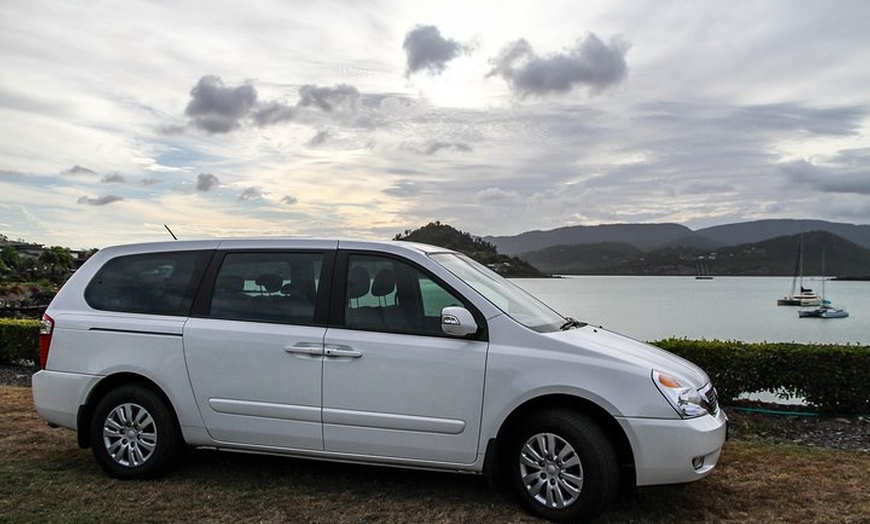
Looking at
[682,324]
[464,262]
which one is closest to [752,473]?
[464,262]

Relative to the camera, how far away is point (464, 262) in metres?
5.53

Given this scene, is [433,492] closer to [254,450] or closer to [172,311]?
[254,450]

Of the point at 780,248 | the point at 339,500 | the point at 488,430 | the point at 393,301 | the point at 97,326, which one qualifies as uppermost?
the point at 780,248

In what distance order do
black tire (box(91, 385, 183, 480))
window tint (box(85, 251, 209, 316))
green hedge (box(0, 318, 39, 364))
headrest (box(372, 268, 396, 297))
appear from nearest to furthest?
headrest (box(372, 268, 396, 297)), black tire (box(91, 385, 183, 480)), window tint (box(85, 251, 209, 316)), green hedge (box(0, 318, 39, 364))

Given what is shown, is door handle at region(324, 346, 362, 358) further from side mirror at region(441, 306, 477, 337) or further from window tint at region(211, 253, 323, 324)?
side mirror at region(441, 306, 477, 337)

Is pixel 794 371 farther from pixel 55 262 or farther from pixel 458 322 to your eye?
pixel 55 262

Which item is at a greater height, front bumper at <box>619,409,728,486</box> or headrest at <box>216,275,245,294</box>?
headrest at <box>216,275,245,294</box>

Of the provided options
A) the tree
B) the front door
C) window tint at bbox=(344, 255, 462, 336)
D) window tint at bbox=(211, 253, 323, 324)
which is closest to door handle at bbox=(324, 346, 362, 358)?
the front door

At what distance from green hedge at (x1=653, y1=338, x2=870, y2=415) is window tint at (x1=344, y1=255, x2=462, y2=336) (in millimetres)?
4622

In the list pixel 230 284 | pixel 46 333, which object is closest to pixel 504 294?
pixel 230 284

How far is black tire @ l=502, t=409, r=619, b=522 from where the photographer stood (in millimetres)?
4281

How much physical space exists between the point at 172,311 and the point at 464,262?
2243mm

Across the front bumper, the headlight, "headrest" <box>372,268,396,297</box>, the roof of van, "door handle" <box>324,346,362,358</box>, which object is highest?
the roof of van

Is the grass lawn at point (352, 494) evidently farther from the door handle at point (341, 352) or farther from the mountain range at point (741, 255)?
the mountain range at point (741, 255)
